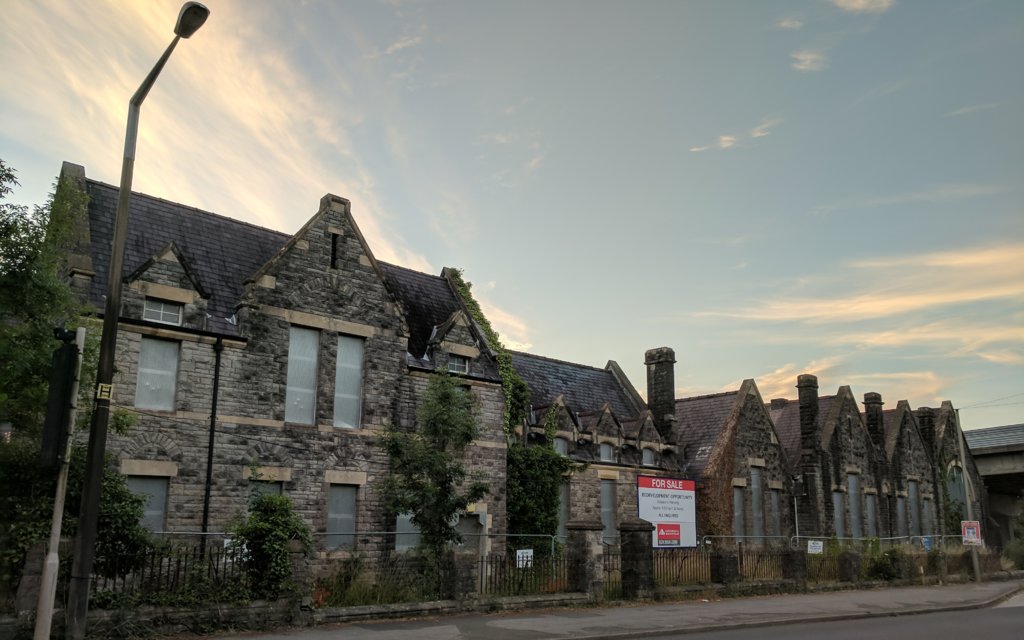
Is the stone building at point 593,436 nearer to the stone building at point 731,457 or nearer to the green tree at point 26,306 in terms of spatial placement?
the stone building at point 731,457

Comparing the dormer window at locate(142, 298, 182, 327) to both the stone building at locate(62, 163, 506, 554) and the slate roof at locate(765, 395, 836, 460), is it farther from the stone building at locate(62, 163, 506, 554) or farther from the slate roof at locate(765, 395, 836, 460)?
the slate roof at locate(765, 395, 836, 460)

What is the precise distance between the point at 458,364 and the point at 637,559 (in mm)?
7905

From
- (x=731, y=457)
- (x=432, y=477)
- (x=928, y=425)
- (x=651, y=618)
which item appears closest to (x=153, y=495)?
(x=432, y=477)

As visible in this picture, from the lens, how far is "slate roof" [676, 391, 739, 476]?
34.5 m

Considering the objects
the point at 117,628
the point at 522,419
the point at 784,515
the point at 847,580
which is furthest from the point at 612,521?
the point at 117,628

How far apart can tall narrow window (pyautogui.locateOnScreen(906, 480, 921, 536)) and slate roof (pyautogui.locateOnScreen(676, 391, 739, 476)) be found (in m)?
14.1

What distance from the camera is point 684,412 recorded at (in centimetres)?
3831

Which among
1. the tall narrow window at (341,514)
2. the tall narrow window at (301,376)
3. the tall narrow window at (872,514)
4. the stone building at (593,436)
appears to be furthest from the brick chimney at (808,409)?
the tall narrow window at (301,376)

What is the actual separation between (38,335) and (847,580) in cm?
2565

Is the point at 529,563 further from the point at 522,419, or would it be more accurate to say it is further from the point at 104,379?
the point at 104,379

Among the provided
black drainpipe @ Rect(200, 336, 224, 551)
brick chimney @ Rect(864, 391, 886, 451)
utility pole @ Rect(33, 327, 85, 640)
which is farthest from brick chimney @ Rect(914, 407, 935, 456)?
utility pole @ Rect(33, 327, 85, 640)

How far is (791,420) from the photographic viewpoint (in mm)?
42156

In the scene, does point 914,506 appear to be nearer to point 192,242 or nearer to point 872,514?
point 872,514

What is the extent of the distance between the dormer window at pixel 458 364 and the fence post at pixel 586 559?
21.5 feet
